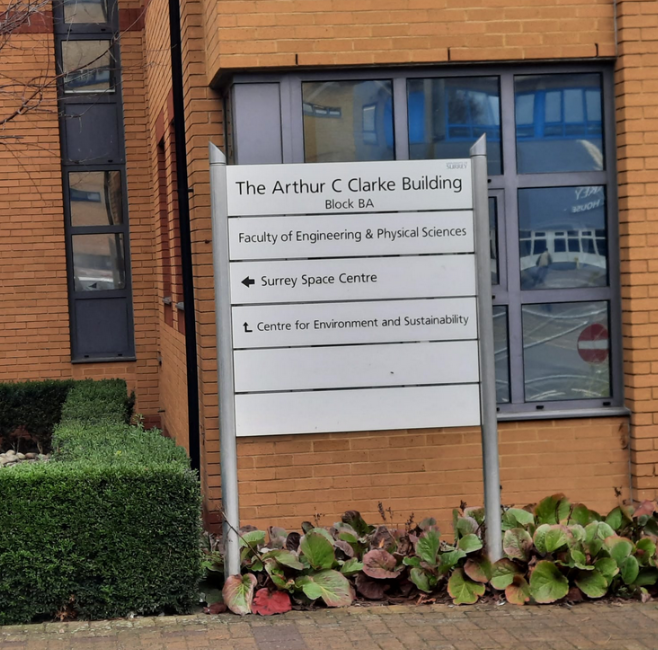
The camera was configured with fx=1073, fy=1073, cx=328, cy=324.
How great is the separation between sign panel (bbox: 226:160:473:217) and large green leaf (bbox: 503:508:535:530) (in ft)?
5.74

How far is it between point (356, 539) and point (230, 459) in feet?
2.95

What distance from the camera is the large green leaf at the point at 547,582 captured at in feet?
18.1

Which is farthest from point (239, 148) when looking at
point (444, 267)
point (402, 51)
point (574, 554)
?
point (574, 554)

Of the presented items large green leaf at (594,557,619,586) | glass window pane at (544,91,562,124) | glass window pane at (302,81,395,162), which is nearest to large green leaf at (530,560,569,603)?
large green leaf at (594,557,619,586)

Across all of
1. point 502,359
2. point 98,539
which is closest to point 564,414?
point 502,359

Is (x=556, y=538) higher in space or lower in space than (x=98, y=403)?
lower

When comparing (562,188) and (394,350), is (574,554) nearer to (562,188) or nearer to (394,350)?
(394,350)

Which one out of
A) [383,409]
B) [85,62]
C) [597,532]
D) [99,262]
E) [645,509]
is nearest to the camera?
[383,409]

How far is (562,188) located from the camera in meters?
6.73

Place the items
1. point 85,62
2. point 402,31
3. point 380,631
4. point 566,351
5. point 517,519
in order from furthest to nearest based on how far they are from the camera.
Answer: point 85,62 < point 566,351 < point 402,31 < point 517,519 < point 380,631

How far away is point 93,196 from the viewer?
42.6ft

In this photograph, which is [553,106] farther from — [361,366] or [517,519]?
[517,519]

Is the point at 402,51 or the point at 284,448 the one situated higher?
the point at 402,51

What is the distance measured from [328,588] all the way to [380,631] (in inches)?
19.1
